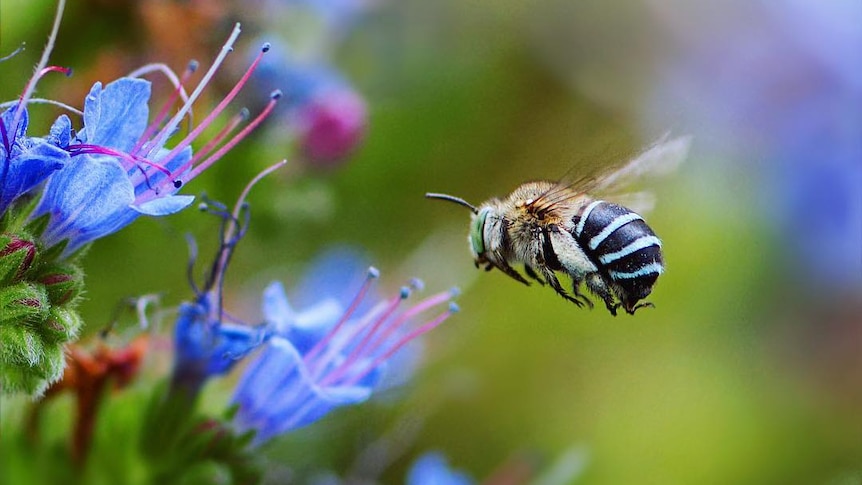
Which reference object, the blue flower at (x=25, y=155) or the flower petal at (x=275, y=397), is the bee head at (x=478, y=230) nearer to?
the flower petal at (x=275, y=397)

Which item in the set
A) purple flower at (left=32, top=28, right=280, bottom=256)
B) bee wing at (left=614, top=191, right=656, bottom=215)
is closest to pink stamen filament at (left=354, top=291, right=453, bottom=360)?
bee wing at (left=614, top=191, right=656, bottom=215)

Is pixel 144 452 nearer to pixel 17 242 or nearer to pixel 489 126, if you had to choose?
pixel 17 242

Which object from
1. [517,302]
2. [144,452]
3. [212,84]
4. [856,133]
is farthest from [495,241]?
[856,133]

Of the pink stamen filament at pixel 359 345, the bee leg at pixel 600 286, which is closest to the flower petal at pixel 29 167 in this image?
the pink stamen filament at pixel 359 345

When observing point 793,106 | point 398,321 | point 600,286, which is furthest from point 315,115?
point 793,106

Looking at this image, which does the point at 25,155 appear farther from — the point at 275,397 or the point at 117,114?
the point at 275,397

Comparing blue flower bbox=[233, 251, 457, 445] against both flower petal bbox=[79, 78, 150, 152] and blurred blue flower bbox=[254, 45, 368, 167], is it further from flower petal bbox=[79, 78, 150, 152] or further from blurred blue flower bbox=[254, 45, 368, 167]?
blurred blue flower bbox=[254, 45, 368, 167]
